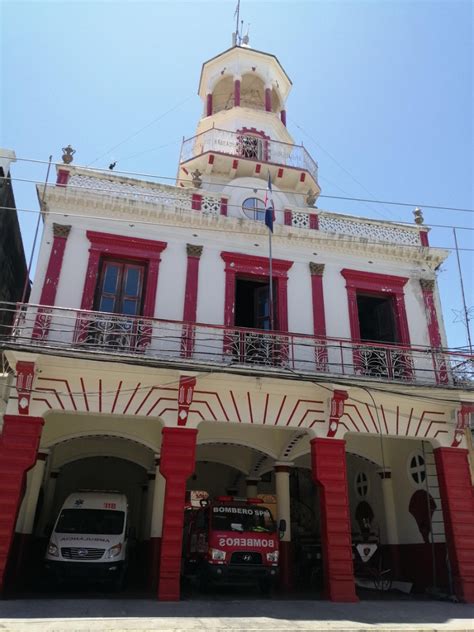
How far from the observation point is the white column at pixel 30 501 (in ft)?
34.2

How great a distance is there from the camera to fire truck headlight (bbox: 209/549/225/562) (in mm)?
9781

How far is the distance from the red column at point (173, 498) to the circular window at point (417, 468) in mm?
5919

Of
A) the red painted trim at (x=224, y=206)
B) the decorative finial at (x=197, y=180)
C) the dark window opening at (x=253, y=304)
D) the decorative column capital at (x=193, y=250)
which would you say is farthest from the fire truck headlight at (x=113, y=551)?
the decorative finial at (x=197, y=180)

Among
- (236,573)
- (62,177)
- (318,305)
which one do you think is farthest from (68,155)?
(236,573)

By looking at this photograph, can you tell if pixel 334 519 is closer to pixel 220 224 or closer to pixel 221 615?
pixel 221 615

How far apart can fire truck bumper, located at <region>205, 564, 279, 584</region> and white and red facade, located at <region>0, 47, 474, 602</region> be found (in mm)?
1106

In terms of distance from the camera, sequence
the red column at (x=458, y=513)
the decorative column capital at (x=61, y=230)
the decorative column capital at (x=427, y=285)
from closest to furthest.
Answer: the red column at (x=458, y=513), the decorative column capital at (x=61, y=230), the decorative column capital at (x=427, y=285)

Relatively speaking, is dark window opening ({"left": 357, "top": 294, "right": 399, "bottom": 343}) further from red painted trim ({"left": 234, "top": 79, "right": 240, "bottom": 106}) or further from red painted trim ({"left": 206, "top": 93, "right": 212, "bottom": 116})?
red painted trim ({"left": 206, "top": 93, "right": 212, "bottom": 116})

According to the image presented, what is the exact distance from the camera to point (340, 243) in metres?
12.8

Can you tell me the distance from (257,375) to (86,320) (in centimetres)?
371

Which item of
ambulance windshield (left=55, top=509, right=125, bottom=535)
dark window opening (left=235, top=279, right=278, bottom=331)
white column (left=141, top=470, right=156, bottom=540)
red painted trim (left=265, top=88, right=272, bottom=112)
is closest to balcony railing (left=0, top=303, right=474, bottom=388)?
dark window opening (left=235, top=279, right=278, bottom=331)

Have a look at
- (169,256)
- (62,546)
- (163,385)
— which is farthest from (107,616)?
(169,256)

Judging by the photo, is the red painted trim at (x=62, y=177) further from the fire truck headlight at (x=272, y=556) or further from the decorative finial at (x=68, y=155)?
the fire truck headlight at (x=272, y=556)

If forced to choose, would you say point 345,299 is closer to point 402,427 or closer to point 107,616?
point 402,427
